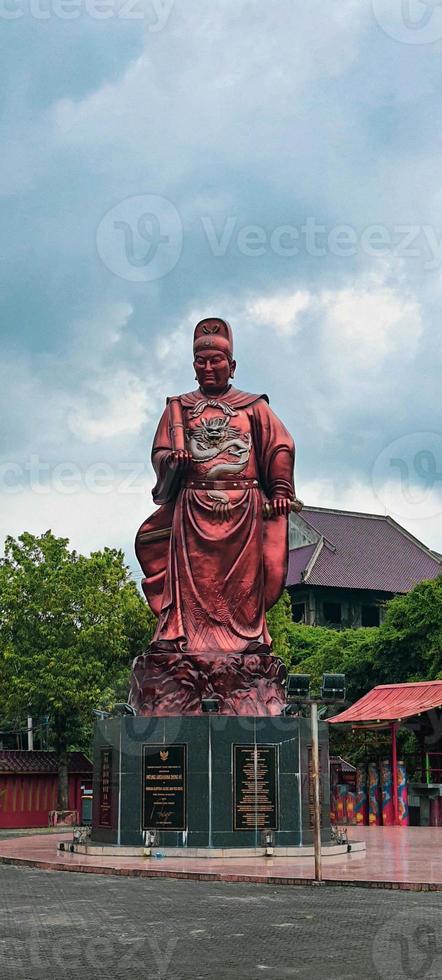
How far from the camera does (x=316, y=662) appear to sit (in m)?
38.7

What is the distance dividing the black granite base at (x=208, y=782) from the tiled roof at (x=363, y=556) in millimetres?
31047

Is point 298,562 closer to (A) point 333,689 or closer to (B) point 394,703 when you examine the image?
(B) point 394,703

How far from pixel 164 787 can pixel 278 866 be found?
7.59 feet

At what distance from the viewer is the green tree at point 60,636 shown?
27.0m

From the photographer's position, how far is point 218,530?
1750 centimetres

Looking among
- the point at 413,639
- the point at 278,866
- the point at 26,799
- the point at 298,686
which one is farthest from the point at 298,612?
the point at 298,686

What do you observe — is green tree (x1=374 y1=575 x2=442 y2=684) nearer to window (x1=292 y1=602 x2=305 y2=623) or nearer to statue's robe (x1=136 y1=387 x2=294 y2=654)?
window (x1=292 y1=602 x2=305 y2=623)

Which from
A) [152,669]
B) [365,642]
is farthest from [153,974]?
[365,642]

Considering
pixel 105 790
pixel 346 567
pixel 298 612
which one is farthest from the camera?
pixel 346 567

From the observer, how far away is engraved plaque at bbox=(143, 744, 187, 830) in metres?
15.0

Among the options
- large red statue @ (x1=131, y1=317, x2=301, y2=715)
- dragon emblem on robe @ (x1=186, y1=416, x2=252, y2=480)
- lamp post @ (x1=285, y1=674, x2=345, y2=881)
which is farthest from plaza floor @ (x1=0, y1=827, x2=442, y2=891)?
dragon emblem on robe @ (x1=186, y1=416, x2=252, y2=480)

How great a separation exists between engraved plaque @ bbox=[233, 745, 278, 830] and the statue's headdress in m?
6.70

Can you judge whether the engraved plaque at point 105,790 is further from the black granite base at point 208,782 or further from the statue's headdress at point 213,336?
the statue's headdress at point 213,336

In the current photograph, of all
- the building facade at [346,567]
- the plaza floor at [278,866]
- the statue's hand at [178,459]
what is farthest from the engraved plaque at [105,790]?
the building facade at [346,567]
